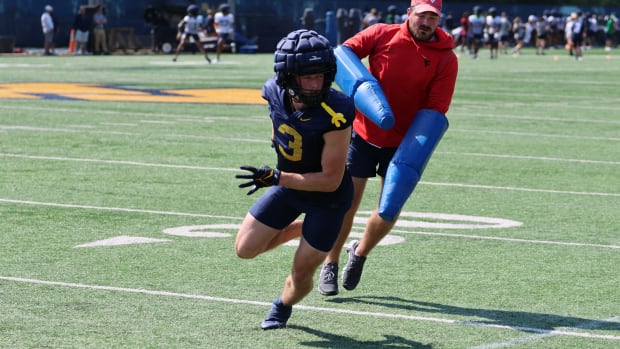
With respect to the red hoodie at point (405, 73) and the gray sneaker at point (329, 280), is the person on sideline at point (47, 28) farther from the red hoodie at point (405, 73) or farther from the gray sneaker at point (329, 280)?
the gray sneaker at point (329, 280)

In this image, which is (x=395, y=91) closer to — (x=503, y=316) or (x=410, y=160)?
(x=410, y=160)

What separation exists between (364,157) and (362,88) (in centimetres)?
50

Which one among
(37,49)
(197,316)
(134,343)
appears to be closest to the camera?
(134,343)

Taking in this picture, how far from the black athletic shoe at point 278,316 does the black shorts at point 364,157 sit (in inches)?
62.9

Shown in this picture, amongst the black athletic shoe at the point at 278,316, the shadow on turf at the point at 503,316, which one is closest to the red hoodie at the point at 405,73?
the shadow on turf at the point at 503,316

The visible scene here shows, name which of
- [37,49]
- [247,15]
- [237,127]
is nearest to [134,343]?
[237,127]

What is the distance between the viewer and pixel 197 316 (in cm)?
712

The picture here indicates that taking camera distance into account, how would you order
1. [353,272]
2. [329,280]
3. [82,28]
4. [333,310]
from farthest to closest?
1. [82,28]
2. [353,272]
3. [329,280]
4. [333,310]

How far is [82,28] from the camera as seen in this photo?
49250 millimetres

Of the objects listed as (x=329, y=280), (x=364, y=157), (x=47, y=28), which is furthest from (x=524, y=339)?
(x=47, y=28)

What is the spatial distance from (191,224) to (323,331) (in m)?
3.80

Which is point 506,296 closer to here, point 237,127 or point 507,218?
point 507,218

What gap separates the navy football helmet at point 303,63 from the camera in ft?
21.3

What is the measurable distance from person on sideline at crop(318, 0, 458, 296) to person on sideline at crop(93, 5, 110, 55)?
42381 millimetres
